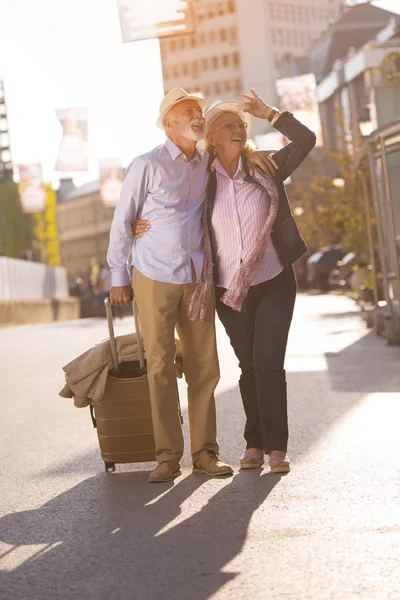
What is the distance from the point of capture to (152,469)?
Result: 7.70 meters

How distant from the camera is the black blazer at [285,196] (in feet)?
23.5

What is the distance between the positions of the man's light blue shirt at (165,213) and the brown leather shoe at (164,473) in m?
0.92

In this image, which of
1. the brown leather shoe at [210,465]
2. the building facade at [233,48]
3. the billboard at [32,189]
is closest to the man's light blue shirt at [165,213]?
the brown leather shoe at [210,465]

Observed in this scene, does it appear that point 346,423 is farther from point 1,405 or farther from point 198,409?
point 1,405

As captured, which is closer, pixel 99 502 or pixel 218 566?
pixel 218 566

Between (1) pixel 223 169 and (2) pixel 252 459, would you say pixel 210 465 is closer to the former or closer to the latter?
(2) pixel 252 459

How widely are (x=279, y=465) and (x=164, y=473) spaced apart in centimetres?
57

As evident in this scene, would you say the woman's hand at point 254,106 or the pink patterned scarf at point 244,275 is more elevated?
the woman's hand at point 254,106

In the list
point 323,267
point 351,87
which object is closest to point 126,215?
point 323,267

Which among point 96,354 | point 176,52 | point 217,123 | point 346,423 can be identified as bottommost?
point 346,423

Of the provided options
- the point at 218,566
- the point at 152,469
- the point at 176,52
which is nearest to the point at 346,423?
the point at 152,469

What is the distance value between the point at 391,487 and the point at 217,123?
203 centimetres

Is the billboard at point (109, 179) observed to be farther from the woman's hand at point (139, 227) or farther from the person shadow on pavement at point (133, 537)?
the person shadow on pavement at point (133, 537)

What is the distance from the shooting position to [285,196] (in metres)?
7.21
